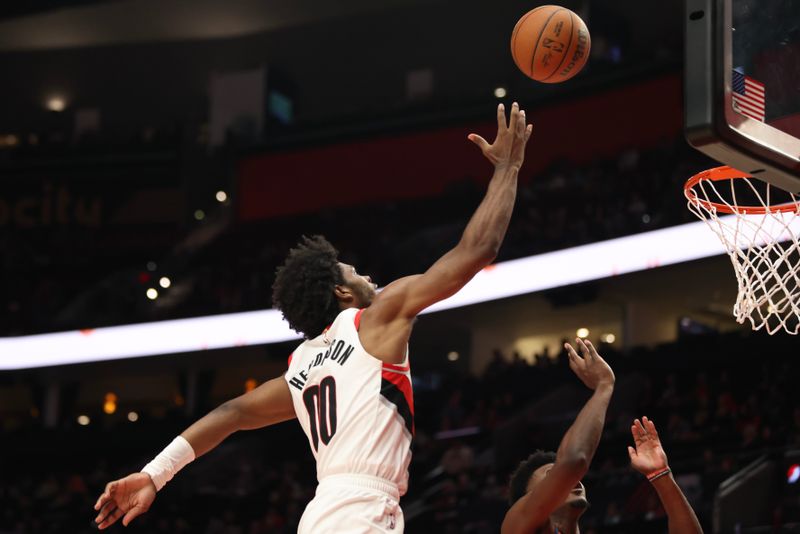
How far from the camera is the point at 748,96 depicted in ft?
12.2

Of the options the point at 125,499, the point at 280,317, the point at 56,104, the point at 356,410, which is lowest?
the point at 125,499

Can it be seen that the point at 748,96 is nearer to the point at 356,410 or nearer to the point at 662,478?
the point at 662,478

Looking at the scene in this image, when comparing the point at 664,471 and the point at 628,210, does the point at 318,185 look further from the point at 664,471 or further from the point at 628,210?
the point at 664,471

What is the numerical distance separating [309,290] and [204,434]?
1.94 ft

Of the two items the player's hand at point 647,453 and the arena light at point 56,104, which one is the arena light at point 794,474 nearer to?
the player's hand at point 647,453

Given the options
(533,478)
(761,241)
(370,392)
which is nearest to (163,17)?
(761,241)

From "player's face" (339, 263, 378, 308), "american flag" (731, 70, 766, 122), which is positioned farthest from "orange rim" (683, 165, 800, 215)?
"player's face" (339, 263, 378, 308)

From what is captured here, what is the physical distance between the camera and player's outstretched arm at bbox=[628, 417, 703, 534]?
155 inches

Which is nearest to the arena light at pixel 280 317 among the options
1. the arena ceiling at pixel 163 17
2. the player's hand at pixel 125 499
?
the arena ceiling at pixel 163 17

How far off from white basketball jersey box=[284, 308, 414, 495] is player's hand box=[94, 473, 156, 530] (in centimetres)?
56

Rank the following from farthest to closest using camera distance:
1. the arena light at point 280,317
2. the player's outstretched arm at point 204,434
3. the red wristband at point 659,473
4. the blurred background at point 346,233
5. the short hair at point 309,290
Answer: the arena light at point 280,317 → the blurred background at point 346,233 → the red wristband at point 659,473 → the short hair at point 309,290 → the player's outstretched arm at point 204,434

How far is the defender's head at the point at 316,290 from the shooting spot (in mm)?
3732

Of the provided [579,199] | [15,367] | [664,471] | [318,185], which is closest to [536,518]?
[664,471]

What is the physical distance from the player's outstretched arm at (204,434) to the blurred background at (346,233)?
18.4ft
